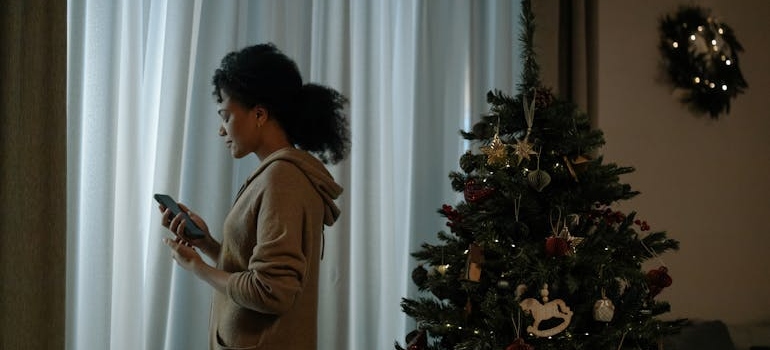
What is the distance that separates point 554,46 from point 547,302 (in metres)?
1.31

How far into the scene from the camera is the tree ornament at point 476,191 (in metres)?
1.88

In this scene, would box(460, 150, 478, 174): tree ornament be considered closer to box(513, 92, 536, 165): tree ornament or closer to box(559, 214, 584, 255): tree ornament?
box(513, 92, 536, 165): tree ornament

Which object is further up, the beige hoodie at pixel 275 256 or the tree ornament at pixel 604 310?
the beige hoodie at pixel 275 256

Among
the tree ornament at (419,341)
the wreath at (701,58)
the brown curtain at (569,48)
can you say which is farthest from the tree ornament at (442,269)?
the wreath at (701,58)

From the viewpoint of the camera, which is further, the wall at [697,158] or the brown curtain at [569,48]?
the wall at [697,158]

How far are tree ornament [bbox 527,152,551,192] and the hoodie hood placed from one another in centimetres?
53

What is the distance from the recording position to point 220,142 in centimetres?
217

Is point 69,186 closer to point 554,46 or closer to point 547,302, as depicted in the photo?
point 547,302

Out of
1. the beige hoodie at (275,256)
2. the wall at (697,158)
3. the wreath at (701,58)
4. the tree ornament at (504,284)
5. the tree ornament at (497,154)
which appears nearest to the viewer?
the beige hoodie at (275,256)

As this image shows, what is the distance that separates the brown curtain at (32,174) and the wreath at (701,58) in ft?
8.63

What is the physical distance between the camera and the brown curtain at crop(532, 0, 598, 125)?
9.04 ft

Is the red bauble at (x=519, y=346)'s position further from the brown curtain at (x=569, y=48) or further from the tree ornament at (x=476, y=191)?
the brown curtain at (x=569, y=48)

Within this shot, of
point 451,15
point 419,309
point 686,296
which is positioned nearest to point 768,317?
point 686,296

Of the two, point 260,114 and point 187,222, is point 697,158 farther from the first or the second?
point 187,222
